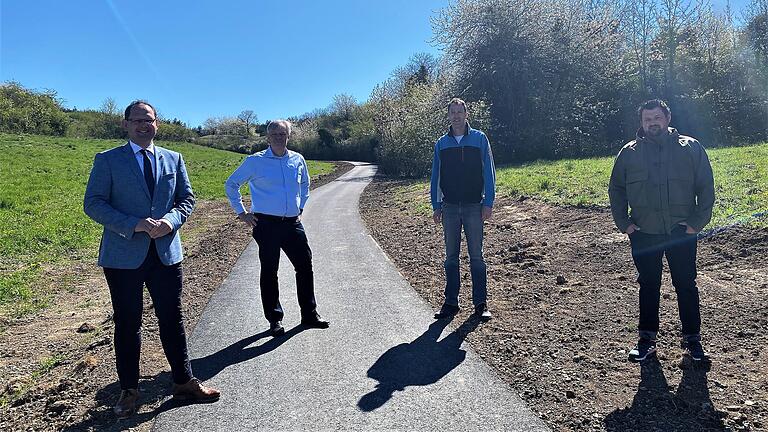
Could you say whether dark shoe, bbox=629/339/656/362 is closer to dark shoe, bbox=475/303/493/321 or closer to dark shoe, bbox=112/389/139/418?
dark shoe, bbox=475/303/493/321

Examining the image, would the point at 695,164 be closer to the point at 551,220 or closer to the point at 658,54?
the point at 551,220

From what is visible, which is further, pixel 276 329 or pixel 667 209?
pixel 276 329

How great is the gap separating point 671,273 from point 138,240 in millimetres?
4002

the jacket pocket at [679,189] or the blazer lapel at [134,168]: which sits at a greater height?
A: the blazer lapel at [134,168]

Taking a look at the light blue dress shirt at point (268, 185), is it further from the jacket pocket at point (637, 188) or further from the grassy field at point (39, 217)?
the grassy field at point (39, 217)

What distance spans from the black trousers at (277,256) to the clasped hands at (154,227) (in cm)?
157

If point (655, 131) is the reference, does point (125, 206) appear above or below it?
below

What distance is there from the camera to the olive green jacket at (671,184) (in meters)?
4.15

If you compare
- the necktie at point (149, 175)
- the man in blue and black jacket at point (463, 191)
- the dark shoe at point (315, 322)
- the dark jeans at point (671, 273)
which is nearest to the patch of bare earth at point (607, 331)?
the dark jeans at point (671, 273)

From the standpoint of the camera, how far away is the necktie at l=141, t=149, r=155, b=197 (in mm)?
3766

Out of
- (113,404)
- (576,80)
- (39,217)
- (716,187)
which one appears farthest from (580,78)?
(113,404)

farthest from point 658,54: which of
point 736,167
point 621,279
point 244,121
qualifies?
point 244,121

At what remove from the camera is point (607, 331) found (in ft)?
16.2

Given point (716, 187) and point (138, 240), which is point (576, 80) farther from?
point (138, 240)
